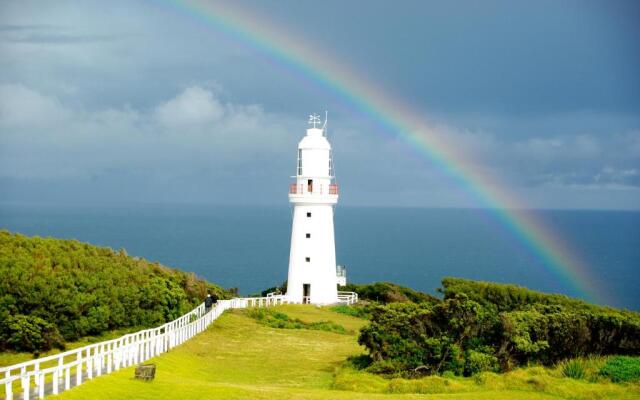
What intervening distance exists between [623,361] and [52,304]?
695 inches

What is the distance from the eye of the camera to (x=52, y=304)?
2470 cm

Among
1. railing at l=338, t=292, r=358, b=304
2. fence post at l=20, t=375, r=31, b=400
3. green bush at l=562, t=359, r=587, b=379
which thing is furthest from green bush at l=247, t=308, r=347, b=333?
fence post at l=20, t=375, r=31, b=400

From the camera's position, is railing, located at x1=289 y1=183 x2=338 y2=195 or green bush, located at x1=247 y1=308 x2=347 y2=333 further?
railing, located at x1=289 y1=183 x2=338 y2=195

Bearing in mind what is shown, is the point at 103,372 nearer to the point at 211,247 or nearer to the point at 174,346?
the point at 174,346

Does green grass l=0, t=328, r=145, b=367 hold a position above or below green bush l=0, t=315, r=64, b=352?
below

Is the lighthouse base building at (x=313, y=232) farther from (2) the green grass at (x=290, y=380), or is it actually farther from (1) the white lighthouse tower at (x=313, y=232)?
(2) the green grass at (x=290, y=380)

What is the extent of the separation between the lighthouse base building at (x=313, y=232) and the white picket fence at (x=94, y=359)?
40.3 ft

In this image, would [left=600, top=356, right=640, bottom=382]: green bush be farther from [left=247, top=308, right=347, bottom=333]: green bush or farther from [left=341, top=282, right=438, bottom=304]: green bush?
[left=341, top=282, right=438, bottom=304]: green bush

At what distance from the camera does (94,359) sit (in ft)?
56.6

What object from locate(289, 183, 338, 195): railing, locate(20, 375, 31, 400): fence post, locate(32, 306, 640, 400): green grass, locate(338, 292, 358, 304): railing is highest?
locate(289, 183, 338, 195): railing

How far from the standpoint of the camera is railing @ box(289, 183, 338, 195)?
47.2 m

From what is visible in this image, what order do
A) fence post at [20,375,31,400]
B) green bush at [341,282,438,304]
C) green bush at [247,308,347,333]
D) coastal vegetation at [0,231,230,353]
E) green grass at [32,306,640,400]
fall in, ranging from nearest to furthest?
1. fence post at [20,375,31,400]
2. green grass at [32,306,640,400]
3. coastal vegetation at [0,231,230,353]
4. green bush at [247,308,347,333]
5. green bush at [341,282,438,304]

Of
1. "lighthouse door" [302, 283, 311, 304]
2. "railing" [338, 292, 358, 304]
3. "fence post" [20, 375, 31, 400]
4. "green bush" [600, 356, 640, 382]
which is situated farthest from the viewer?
"railing" [338, 292, 358, 304]

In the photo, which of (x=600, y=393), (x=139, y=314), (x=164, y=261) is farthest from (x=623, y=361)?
(x=164, y=261)
